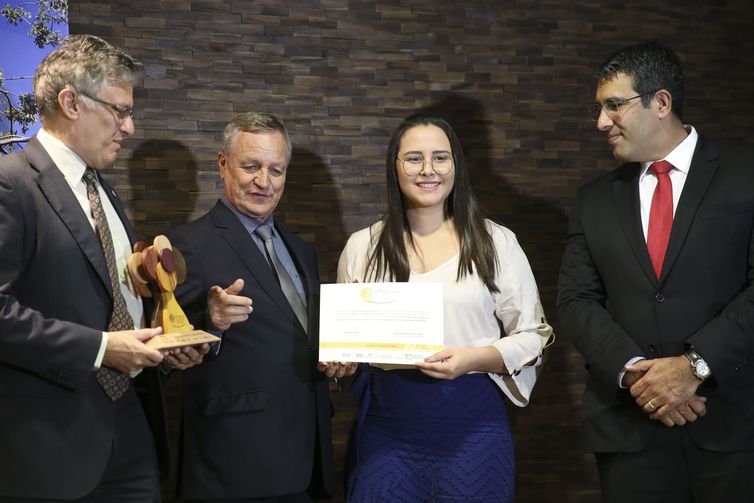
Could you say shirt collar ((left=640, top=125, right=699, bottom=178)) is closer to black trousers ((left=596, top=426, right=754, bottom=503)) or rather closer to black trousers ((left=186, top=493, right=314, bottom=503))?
black trousers ((left=596, top=426, right=754, bottom=503))

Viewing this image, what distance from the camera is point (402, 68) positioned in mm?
3436

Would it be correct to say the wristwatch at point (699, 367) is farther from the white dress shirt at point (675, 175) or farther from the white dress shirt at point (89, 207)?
the white dress shirt at point (89, 207)

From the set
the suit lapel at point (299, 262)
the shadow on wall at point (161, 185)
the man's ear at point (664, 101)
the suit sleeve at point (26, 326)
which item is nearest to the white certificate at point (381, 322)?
the suit lapel at point (299, 262)

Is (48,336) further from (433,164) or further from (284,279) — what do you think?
(433,164)

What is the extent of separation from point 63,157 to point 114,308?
44 centimetres

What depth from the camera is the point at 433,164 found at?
2557 millimetres

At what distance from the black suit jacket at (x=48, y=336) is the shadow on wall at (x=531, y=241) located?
1922mm

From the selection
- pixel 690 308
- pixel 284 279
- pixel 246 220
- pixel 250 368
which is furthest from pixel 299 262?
pixel 690 308

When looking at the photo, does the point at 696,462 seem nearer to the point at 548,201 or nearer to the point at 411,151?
the point at 411,151

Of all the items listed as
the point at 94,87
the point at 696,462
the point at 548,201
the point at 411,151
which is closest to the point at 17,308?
the point at 94,87

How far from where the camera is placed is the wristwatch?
2.21m

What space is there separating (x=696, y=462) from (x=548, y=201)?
5.21 feet

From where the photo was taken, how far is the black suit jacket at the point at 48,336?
1.87 m

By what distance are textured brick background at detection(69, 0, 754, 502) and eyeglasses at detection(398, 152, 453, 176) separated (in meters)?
0.85
